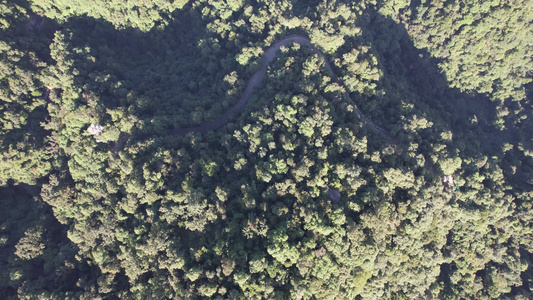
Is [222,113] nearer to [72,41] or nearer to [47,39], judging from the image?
[72,41]

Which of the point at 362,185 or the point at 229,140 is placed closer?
the point at 362,185

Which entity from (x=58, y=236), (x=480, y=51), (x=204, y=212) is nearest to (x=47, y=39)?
(x=58, y=236)

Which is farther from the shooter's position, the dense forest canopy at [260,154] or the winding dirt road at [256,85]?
the winding dirt road at [256,85]

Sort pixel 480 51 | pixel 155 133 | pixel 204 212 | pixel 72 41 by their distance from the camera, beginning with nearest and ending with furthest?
pixel 204 212 → pixel 155 133 → pixel 72 41 → pixel 480 51

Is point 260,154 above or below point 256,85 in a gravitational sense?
below

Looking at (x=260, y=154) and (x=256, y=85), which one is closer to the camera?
(x=260, y=154)
